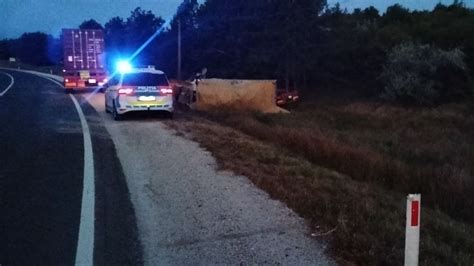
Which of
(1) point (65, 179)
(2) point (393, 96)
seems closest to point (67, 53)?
(2) point (393, 96)

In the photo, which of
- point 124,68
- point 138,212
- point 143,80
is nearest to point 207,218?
point 138,212

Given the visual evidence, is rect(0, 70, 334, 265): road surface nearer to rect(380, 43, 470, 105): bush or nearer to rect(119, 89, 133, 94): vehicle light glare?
rect(119, 89, 133, 94): vehicle light glare

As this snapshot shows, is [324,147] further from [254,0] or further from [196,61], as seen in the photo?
[196,61]

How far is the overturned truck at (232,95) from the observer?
75.7 ft

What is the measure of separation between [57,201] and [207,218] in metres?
2.19

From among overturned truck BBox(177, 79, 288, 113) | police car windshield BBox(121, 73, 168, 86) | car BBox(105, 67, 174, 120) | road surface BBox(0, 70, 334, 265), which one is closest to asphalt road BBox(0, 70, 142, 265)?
road surface BBox(0, 70, 334, 265)

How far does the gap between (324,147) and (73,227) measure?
28.0 feet

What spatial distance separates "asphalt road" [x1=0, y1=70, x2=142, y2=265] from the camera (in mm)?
5824

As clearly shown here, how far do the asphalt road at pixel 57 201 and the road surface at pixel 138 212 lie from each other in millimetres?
12

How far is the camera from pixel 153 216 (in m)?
7.14

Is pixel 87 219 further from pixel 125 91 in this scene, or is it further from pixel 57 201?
pixel 125 91

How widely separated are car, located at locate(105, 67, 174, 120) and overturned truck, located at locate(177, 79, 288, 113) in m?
3.82

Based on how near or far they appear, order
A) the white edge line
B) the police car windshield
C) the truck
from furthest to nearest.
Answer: the truck → the police car windshield → the white edge line

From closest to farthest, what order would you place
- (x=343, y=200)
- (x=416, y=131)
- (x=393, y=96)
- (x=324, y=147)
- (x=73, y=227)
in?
(x=73, y=227) < (x=343, y=200) < (x=324, y=147) < (x=416, y=131) < (x=393, y=96)
